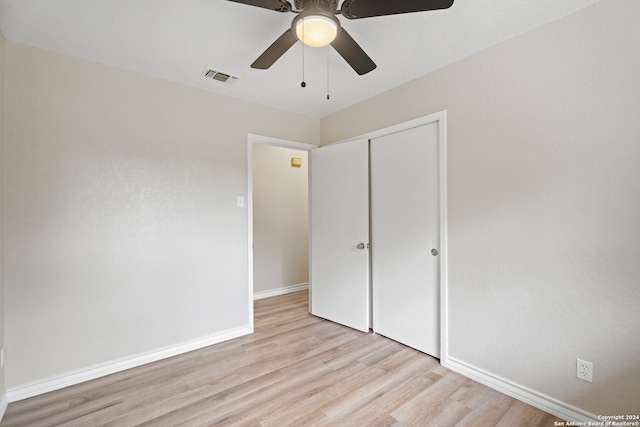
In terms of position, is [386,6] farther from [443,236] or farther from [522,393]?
[522,393]

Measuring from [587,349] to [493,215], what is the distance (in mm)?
923

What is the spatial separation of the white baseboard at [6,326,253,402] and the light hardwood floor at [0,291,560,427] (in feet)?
0.17

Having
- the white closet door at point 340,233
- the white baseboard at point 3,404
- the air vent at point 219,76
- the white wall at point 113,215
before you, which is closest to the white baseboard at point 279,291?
the white closet door at point 340,233

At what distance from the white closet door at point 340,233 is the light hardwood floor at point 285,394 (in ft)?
1.80

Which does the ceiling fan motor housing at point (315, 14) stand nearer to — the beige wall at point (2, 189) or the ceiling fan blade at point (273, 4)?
the ceiling fan blade at point (273, 4)

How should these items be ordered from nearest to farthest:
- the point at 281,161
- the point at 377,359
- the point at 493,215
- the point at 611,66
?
the point at 611,66 → the point at 493,215 → the point at 377,359 → the point at 281,161

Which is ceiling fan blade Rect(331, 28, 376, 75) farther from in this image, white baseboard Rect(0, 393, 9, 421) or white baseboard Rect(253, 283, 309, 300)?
white baseboard Rect(253, 283, 309, 300)

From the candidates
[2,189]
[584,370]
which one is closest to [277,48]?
[2,189]

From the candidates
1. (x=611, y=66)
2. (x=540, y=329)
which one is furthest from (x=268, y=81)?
(x=540, y=329)

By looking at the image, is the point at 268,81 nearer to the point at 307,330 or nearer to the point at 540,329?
the point at 307,330

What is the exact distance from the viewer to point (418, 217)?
2512mm

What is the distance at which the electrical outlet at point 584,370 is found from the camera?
1.64m

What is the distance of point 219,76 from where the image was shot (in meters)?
2.49

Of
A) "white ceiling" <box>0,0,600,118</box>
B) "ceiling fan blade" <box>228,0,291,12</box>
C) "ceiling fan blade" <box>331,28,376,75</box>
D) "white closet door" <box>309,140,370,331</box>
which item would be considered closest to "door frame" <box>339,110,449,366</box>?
"white ceiling" <box>0,0,600,118</box>
